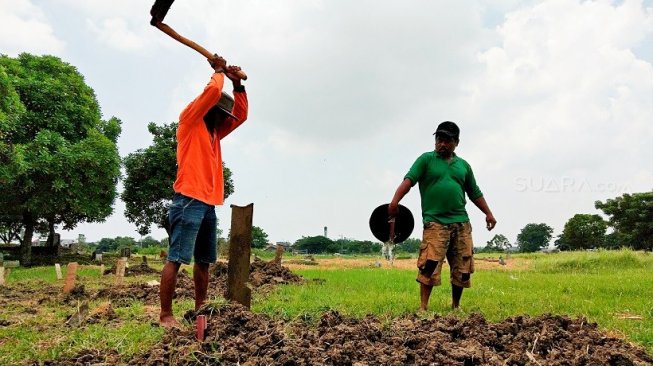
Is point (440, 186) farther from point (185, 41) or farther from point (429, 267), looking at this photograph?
point (185, 41)

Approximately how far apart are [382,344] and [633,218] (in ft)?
186

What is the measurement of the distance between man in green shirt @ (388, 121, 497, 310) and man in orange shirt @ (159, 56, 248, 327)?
2.05 meters

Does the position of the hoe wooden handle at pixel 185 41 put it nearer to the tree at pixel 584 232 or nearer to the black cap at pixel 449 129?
the black cap at pixel 449 129

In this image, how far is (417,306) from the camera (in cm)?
620

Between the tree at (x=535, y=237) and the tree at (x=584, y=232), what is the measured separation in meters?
29.7

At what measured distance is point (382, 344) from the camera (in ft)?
11.9

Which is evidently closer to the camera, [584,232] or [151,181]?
[151,181]

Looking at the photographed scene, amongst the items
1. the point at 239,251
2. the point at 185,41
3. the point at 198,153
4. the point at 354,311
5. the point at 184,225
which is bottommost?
the point at 354,311

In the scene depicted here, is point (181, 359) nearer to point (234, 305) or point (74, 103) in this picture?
point (234, 305)

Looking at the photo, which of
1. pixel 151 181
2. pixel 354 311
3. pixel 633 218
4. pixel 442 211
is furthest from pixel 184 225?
pixel 633 218

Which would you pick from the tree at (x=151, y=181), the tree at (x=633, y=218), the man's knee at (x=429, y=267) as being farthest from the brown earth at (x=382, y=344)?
the tree at (x=633, y=218)

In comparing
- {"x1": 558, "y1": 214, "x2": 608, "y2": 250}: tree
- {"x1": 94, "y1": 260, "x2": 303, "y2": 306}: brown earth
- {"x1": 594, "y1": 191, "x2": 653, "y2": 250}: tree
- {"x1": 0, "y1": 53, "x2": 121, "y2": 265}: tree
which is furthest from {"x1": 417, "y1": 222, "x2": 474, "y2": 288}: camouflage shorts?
{"x1": 558, "y1": 214, "x2": 608, "y2": 250}: tree

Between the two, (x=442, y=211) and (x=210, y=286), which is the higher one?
(x=442, y=211)

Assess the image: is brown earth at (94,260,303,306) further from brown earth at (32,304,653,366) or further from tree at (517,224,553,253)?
tree at (517,224,553,253)
